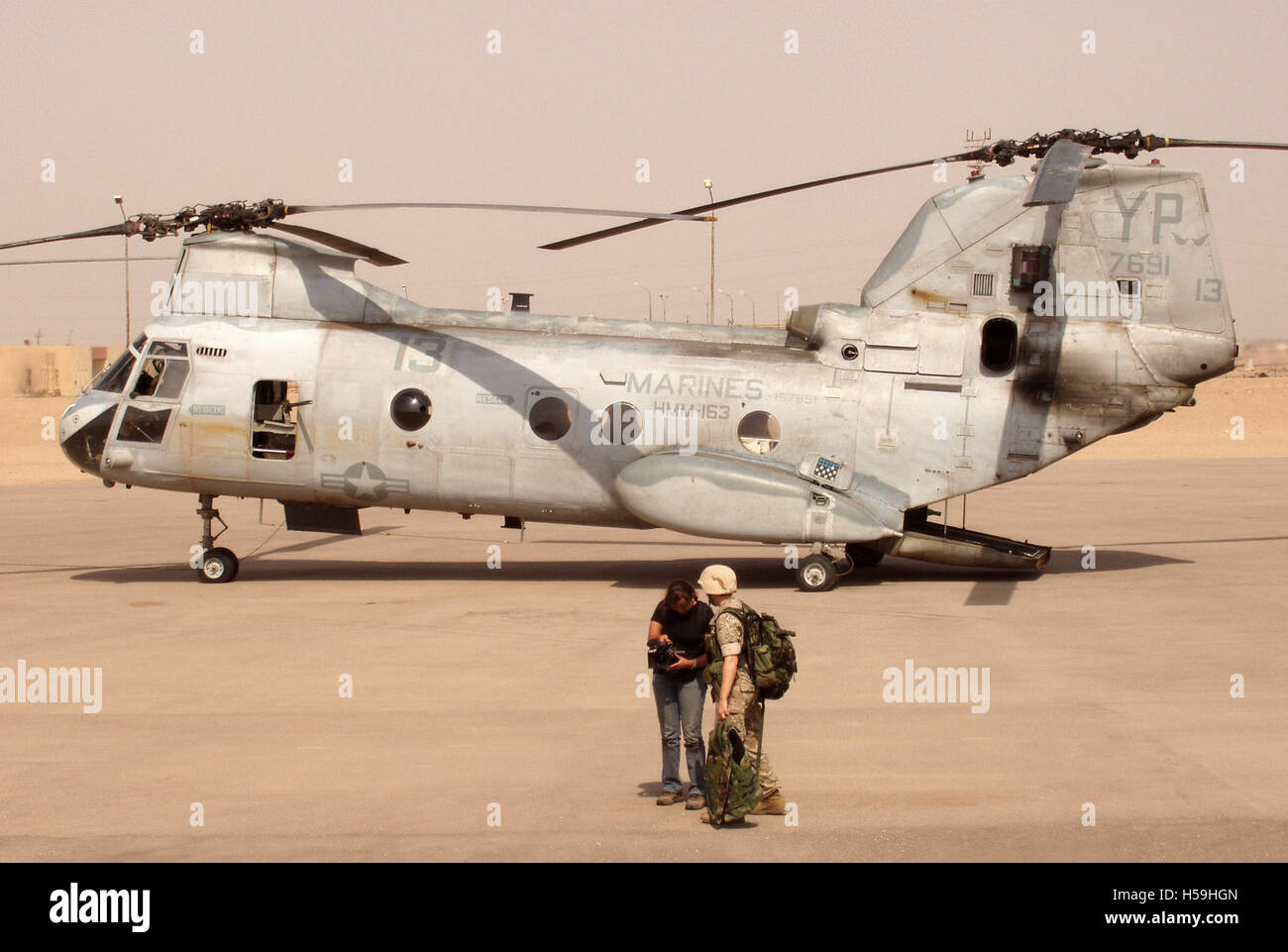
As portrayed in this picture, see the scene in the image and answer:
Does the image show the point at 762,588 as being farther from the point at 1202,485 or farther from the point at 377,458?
the point at 1202,485

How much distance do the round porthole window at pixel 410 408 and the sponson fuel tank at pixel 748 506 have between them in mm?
3078

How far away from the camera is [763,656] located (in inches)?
303

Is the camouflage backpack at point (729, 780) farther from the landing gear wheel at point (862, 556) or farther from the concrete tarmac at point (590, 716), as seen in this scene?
the landing gear wheel at point (862, 556)

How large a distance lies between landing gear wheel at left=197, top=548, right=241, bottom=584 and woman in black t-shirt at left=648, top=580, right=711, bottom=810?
445 inches

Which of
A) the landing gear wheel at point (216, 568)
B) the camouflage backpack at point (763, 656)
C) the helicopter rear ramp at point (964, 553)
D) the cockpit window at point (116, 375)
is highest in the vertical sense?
the cockpit window at point (116, 375)

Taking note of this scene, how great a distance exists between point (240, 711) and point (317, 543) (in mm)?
12468

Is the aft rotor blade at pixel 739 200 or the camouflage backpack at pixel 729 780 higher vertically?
the aft rotor blade at pixel 739 200

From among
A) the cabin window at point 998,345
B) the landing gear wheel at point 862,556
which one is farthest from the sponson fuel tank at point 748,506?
the cabin window at point 998,345

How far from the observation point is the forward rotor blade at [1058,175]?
1413 centimetres

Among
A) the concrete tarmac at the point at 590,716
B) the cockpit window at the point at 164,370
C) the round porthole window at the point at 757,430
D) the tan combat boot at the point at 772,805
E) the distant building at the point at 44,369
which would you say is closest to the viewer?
the concrete tarmac at the point at 590,716

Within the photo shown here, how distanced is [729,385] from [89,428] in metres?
8.59

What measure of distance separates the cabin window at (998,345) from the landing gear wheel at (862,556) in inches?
124

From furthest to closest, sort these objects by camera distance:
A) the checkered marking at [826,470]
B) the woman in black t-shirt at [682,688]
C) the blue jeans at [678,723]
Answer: the checkered marking at [826,470], the blue jeans at [678,723], the woman in black t-shirt at [682,688]

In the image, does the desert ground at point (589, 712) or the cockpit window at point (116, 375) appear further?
the cockpit window at point (116, 375)
